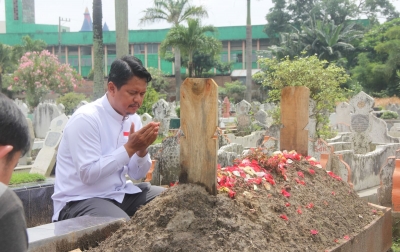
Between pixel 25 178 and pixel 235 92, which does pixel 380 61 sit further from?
pixel 25 178

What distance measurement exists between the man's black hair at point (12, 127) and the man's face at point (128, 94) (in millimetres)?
1695

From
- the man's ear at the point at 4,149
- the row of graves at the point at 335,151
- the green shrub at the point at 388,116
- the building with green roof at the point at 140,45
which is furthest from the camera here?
the building with green roof at the point at 140,45

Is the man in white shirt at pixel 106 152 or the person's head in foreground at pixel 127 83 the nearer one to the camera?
the man in white shirt at pixel 106 152

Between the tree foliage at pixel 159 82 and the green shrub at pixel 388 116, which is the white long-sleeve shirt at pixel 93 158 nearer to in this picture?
the green shrub at pixel 388 116

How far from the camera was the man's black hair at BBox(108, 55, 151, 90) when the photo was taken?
115 inches

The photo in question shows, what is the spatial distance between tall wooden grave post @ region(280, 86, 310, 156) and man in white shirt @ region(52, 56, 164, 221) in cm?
180

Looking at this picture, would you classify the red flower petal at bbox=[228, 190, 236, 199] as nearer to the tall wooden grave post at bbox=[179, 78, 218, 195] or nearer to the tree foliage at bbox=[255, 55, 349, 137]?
the tall wooden grave post at bbox=[179, 78, 218, 195]

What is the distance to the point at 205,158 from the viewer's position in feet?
8.70

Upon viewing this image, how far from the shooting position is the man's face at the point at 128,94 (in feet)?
9.74

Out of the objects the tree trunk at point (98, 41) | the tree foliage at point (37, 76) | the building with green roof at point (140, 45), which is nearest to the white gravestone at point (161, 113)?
the tree trunk at point (98, 41)

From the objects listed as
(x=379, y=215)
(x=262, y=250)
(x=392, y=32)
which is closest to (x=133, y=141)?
(x=262, y=250)

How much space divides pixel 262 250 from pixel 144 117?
11599mm

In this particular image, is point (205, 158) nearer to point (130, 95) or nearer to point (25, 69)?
point (130, 95)

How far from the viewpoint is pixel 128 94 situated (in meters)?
2.99
